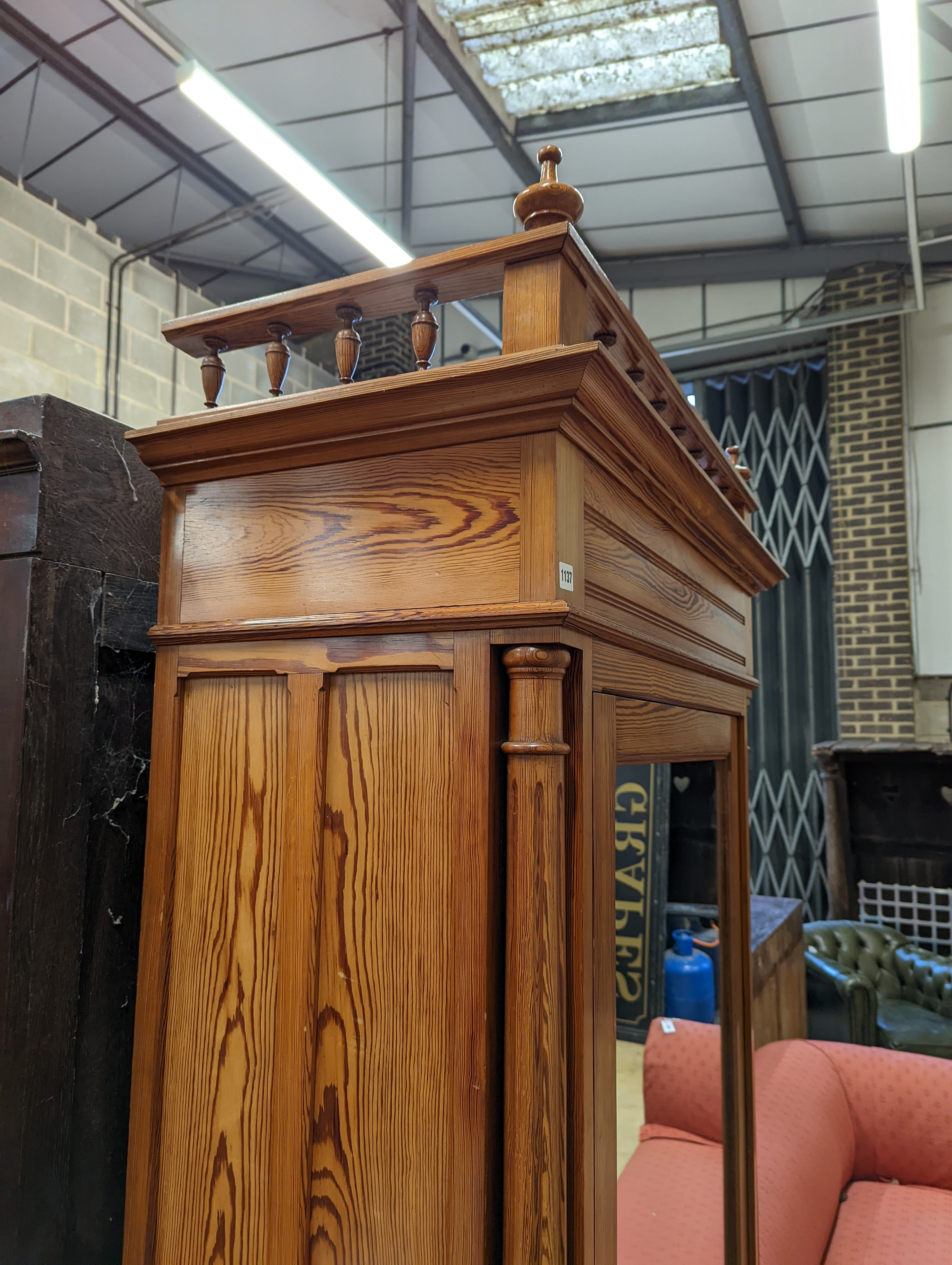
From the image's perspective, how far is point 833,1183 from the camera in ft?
7.45

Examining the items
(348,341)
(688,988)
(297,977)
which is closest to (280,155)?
(348,341)

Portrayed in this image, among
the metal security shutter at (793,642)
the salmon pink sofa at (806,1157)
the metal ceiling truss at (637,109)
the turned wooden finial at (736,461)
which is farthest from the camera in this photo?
the metal security shutter at (793,642)

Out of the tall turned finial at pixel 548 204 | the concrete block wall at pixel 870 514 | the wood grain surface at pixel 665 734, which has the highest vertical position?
the concrete block wall at pixel 870 514

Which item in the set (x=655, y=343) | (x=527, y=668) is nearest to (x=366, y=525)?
(x=527, y=668)

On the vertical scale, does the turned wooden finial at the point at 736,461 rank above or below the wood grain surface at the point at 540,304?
above

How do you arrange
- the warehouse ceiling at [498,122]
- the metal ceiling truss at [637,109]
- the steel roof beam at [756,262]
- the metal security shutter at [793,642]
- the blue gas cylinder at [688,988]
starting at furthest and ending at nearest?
the metal security shutter at [793,642]
the steel roof beam at [756,262]
the metal ceiling truss at [637,109]
the blue gas cylinder at [688,988]
the warehouse ceiling at [498,122]

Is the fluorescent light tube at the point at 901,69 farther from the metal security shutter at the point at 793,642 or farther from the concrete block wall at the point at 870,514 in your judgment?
the metal security shutter at the point at 793,642

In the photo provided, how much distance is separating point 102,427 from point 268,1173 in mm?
856

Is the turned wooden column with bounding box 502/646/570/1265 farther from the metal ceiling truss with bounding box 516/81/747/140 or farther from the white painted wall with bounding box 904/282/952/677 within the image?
the white painted wall with bounding box 904/282/952/677

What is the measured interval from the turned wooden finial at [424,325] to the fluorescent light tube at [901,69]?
3182 millimetres

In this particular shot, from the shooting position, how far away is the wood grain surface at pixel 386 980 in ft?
2.65

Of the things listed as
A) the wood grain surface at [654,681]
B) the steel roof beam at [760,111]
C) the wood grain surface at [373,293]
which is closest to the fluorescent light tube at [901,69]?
the steel roof beam at [760,111]

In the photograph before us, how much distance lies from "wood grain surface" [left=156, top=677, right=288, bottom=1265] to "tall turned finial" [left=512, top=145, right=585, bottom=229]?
537mm

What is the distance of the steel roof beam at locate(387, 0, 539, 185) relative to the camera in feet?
14.3
